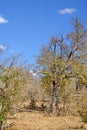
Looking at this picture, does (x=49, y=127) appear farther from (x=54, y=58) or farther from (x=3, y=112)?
(x=54, y=58)

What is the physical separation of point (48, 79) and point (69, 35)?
18.1 ft

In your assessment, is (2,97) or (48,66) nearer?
(2,97)

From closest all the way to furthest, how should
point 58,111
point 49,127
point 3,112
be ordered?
point 3,112 < point 49,127 < point 58,111

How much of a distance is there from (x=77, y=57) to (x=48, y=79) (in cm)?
407

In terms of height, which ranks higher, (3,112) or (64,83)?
(64,83)

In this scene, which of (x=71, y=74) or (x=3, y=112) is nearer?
(x=3, y=112)

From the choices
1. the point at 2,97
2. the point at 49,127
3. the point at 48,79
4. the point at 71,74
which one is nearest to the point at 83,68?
the point at 71,74

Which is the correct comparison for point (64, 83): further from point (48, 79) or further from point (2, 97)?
point (2, 97)

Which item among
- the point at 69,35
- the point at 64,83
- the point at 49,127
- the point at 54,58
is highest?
the point at 69,35

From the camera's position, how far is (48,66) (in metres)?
40.5

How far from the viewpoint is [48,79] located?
40844 mm

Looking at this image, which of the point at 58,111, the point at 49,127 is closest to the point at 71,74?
the point at 58,111

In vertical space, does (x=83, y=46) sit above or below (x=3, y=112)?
above

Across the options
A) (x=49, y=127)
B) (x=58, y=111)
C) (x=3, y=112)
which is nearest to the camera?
(x=3, y=112)
